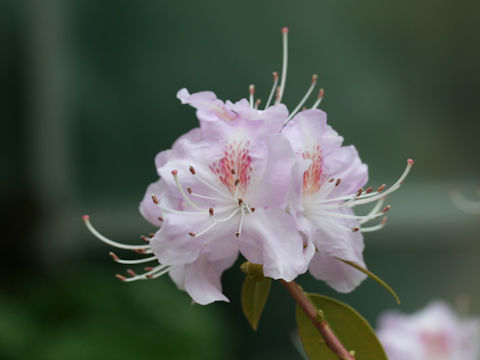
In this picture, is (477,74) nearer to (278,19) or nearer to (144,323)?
(278,19)

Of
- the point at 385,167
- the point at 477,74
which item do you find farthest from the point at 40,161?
the point at 477,74

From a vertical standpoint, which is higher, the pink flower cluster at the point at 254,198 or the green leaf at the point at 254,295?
the pink flower cluster at the point at 254,198

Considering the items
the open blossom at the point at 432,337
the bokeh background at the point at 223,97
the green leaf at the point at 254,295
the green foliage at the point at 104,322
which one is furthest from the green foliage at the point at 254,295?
the bokeh background at the point at 223,97

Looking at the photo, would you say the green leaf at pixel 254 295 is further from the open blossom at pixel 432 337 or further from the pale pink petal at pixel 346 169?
the open blossom at pixel 432 337

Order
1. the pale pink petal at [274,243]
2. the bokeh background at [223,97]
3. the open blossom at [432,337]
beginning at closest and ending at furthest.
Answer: the pale pink petal at [274,243] < the open blossom at [432,337] < the bokeh background at [223,97]

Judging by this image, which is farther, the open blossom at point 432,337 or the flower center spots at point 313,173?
the open blossom at point 432,337

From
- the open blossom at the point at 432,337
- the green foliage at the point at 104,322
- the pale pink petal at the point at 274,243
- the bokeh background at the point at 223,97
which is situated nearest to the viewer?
the pale pink petal at the point at 274,243

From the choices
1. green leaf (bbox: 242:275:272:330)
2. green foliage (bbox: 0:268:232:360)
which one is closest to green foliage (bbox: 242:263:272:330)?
green leaf (bbox: 242:275:272:330)
